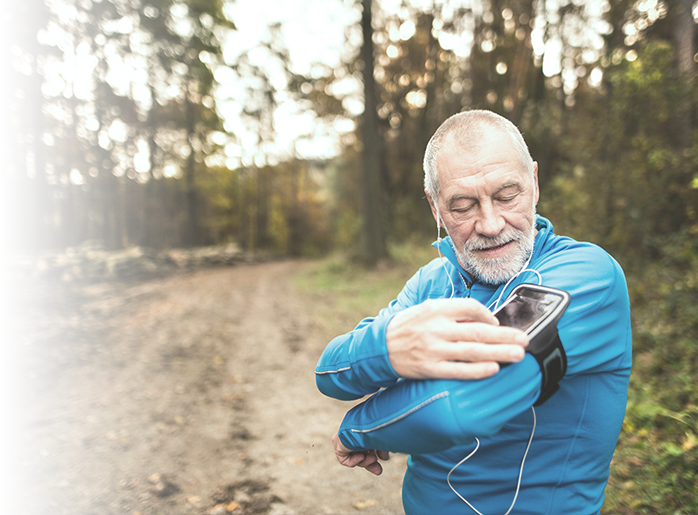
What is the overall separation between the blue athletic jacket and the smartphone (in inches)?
2.5

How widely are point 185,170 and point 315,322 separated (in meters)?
18.4

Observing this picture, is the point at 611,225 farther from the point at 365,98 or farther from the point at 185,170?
the point at 185,170

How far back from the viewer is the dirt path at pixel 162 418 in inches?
122

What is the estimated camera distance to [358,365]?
1.37 metres

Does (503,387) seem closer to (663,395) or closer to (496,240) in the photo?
(496,240)

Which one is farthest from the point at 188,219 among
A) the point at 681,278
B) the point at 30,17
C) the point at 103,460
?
the point at 681,278

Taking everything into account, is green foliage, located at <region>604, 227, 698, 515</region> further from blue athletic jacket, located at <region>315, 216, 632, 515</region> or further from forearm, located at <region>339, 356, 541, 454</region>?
forearm, located at <region>339, 356, 541, 454</region>

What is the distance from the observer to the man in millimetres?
1123

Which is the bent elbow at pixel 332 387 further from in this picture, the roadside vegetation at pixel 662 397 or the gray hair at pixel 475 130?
the roadside vegetation at pixel 662 397

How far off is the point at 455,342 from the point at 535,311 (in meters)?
0.29

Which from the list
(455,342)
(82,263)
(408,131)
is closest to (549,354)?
(455,342)

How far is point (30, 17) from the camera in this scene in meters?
8.78

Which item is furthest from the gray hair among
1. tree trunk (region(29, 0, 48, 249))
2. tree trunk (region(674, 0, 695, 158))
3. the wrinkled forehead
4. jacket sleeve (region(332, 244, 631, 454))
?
tree trunk (region(29, 0, 48, 249))

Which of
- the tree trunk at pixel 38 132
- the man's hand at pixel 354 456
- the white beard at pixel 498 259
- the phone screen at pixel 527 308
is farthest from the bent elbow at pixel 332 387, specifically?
the tree trunk at pixel 38 132
